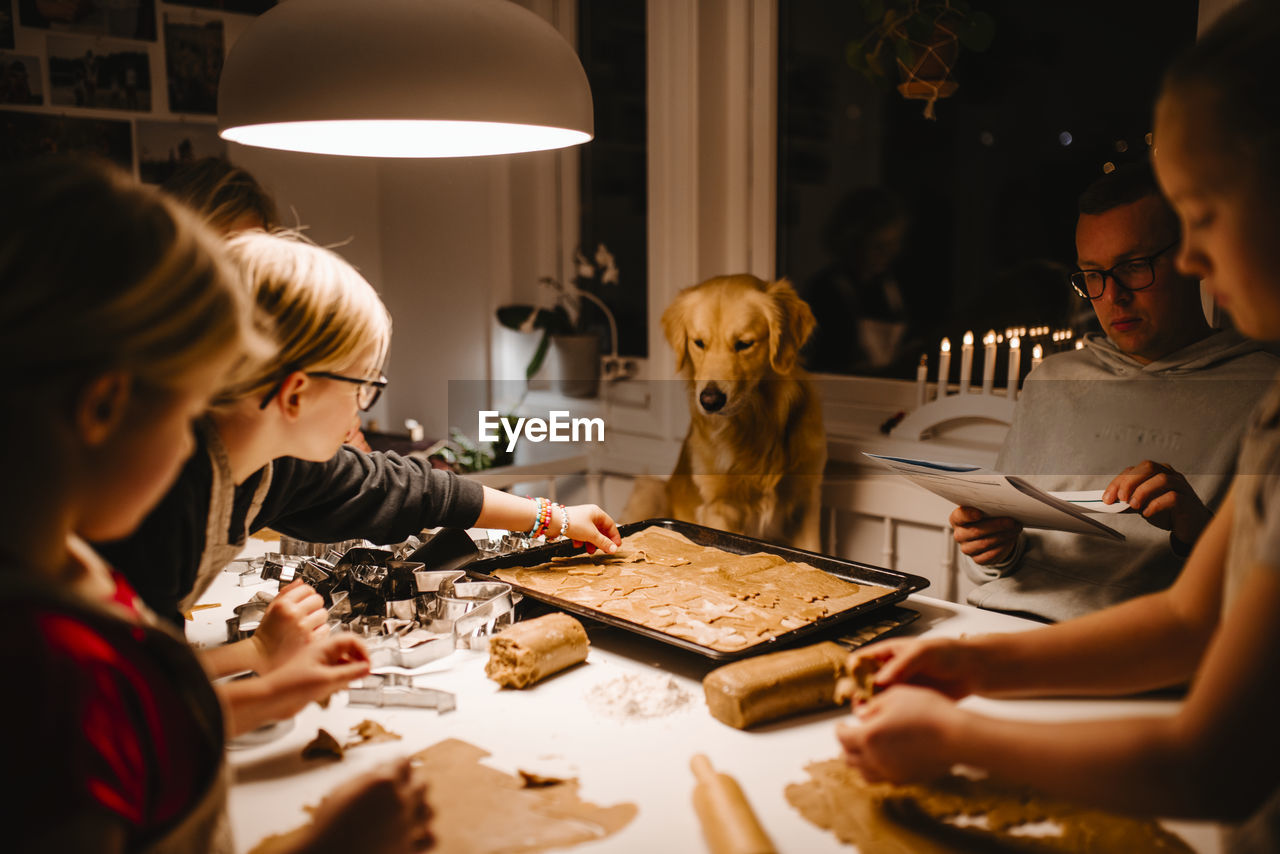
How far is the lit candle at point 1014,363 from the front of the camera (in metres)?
2.46

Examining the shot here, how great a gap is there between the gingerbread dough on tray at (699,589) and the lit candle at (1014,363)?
3.54 feet

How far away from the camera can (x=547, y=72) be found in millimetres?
1257

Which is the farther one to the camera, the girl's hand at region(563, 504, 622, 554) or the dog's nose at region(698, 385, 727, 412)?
the dog's nose at region(698, 385, 727, 412)

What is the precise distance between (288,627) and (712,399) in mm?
1470

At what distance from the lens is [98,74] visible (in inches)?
127

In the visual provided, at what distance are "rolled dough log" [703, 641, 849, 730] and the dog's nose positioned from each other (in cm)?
129

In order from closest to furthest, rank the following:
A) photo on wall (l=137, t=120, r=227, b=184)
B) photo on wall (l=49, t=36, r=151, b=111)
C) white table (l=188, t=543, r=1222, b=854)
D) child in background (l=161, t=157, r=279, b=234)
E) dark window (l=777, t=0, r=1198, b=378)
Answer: white table (l=188, t=543, r=1222, b=854) < child in background (l=161, t=157, r=279, b=234) < dark window (l=777, t=0, r=1198, b=378) < photo on wall (l=49, t=36, r=151, b=111) < photo on wall (l=137, t=120, r=227, b=184)

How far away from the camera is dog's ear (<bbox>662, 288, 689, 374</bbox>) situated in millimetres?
2541

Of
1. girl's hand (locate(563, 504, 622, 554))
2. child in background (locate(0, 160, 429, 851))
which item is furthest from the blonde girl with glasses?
girl's hand (locate(563, 504, 622, 554))

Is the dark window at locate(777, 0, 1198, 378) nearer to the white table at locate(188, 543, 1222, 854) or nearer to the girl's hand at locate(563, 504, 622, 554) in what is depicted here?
the girl's hand at locate(563, 504, 622, 554)

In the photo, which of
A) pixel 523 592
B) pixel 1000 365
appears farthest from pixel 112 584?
pixel 1000 365

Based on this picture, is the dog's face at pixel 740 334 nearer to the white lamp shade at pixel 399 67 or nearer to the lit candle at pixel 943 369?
the lit candle at pixel 943 369

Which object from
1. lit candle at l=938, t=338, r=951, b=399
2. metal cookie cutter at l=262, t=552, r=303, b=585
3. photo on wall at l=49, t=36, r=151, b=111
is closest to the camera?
metal cookie cutter at l=262, t=552, r=303, b=585

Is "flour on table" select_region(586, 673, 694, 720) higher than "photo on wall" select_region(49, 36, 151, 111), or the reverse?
"photo on wall" select_region(49, 36, 151, 111)
